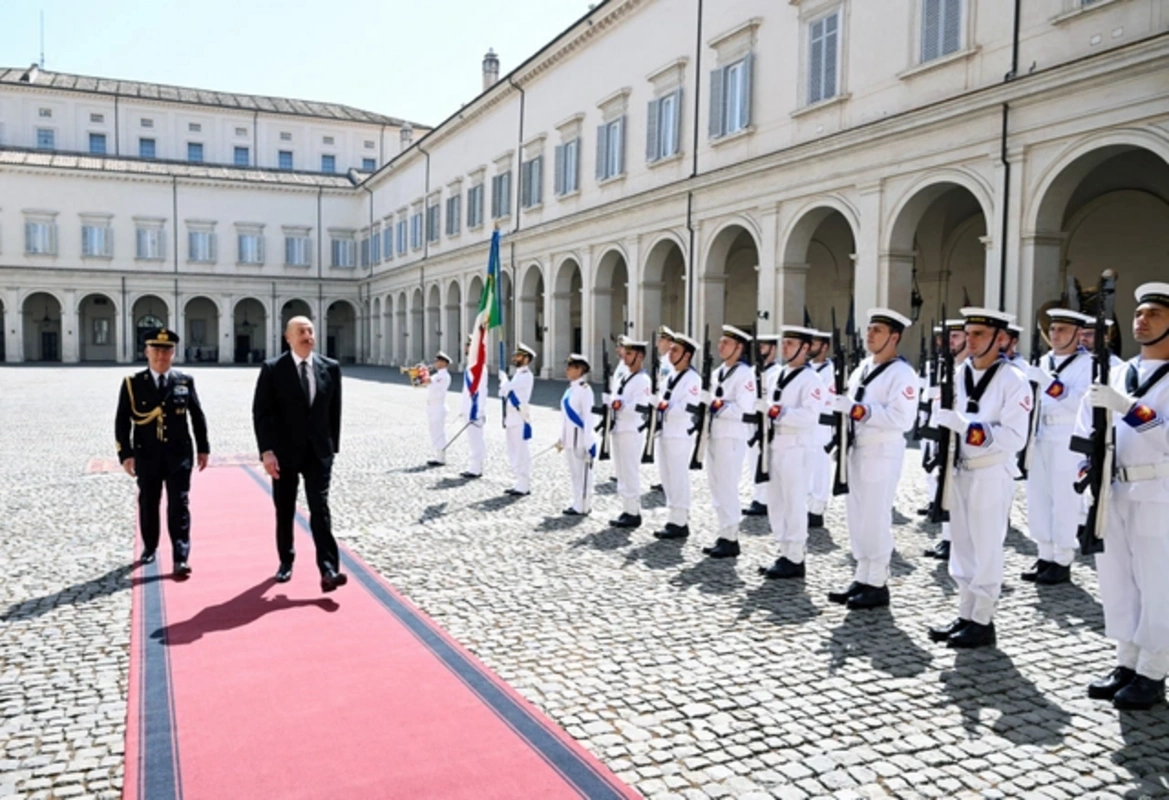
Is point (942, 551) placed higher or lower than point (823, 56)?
lower

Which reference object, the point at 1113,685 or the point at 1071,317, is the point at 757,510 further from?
the point at 1113,685

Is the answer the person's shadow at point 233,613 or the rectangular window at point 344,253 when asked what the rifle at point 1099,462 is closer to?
the person's shadow at point 233,613

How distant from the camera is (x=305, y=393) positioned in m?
6.55

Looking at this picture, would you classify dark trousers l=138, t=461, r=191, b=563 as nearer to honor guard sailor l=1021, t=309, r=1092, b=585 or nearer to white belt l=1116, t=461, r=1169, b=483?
white belt l=1116, t=461, r=1169, b=483

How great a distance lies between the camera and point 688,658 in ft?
17.2

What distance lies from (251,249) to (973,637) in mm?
56183

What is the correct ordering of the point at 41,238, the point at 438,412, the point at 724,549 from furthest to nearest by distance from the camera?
the point at 41,238 < the point at 438,412 < the point at 724,549

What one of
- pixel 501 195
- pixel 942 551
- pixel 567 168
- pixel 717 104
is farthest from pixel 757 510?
pixel 501 195

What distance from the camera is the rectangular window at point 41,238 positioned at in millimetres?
51000

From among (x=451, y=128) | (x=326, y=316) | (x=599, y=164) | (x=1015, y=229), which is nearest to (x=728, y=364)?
(x=1015, y=229)

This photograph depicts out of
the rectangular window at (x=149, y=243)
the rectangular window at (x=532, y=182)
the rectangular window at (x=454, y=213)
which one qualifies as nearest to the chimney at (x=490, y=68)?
the rectangular window at (x=454, y=213)

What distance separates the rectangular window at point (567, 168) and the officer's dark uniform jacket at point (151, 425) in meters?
24.7

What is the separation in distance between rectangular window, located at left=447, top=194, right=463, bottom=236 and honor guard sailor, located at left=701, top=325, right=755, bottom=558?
113 ft

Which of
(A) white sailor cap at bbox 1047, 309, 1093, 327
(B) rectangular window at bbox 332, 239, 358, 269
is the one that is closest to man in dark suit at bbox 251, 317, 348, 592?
(A) white sailor cap at bbox 1047, 309, 1093, 327
